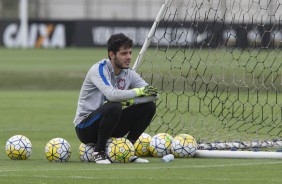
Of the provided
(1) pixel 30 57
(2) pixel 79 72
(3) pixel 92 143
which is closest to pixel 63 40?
(1) pixel 30 57

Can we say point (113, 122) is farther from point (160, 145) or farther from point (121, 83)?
point (160, 145)

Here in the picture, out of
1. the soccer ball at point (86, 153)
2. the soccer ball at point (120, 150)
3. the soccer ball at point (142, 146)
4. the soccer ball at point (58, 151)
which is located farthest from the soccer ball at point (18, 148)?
the soccer ball at point (142, 146)

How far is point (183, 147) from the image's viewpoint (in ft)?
40.8

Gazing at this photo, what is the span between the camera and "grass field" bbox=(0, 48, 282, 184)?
1029 cm

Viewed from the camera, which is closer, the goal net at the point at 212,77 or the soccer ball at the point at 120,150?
the soccer ball at the point at 120,150

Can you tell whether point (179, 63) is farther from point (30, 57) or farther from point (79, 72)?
point (30, 57)

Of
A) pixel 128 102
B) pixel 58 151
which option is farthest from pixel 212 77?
pixel 58 151

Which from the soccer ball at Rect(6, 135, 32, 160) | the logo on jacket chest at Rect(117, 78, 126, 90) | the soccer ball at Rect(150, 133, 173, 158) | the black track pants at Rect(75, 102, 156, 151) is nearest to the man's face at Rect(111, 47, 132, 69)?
the logo on jacket chest at Rect(117, 78, 126, 90)

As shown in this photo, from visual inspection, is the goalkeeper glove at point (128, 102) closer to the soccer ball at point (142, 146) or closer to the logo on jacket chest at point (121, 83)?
the logo on jacket chest at point (121, 83)

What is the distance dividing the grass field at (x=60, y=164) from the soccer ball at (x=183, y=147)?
20cm

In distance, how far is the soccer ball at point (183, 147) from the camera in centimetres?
1245

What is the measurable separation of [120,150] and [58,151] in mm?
832

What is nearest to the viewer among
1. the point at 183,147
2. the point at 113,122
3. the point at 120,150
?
the point at 113,122

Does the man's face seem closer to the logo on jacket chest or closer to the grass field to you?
the logo on jacket chest
